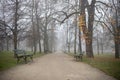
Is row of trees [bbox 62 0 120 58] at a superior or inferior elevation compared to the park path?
superior

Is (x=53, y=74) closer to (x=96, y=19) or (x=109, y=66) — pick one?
(x=109, y=66)

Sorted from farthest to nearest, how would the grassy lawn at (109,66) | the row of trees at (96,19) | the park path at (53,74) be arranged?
the row of trees at (96,19)
the grassy lawn at (109,66)
the park path at (53,74)

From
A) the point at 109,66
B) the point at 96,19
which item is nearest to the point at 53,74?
the point at 109,66

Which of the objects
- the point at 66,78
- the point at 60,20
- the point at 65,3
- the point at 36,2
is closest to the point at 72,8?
the point at 60,20

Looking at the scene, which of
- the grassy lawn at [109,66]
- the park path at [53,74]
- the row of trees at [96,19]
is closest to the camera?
the park path at [53,74]

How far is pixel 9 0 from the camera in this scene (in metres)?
22.3

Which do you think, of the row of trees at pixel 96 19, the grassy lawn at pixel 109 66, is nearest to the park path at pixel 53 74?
the grassy lawn at pixel 109 66

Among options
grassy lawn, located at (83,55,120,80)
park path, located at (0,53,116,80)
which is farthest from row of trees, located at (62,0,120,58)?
park path, located at (0,53,116,80)

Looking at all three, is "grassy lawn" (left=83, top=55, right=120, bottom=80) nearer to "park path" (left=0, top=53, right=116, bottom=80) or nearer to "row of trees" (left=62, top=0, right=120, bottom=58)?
"park path" (left=0, top=53, right=116, bottom=80)

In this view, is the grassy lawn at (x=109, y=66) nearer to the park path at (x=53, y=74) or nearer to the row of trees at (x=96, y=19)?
the park path at (x=53, y=74)

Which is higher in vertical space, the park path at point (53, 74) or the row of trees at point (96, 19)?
the row of trees at point (96, 19)

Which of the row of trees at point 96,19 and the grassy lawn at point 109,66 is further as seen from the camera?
the row of trees at point 96,19

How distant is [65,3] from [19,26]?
7935 mm

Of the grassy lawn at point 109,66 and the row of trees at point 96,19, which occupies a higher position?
the row of trees at point 96,19
